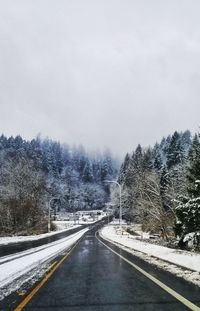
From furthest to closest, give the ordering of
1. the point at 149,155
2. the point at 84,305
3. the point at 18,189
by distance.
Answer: the point at 149,155, the point at 18,189, the point at 84,305

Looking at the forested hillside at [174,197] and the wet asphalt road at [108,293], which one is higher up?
the forested hillside at [174,197]

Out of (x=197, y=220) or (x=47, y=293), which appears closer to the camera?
(x=47, y=293)

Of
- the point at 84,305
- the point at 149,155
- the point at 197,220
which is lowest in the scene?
the point at 84,305

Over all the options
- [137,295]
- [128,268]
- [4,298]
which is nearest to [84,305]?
[137,295]

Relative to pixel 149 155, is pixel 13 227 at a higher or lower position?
lower

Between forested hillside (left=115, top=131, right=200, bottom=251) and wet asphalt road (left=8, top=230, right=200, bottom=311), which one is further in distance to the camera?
forested hillside (left=115, top=131, right=200, bottom=251)

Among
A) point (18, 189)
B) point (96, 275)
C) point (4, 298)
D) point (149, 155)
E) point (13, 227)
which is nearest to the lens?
point (4, 298)

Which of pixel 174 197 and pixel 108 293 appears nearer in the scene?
pixel 108 293

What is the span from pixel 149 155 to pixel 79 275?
95069 mm

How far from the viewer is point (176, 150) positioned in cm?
10950

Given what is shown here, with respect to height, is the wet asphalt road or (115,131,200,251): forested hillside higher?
(115,131,200,251): forested hillside

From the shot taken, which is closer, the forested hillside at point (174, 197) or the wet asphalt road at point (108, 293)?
the wet asphalt road at point (108, 293)

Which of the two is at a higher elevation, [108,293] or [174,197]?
[174,197]

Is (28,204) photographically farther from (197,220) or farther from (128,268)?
(128,268)
